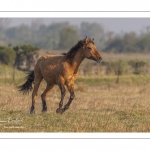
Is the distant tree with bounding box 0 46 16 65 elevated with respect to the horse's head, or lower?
elevated

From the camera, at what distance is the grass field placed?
1148 centimetres

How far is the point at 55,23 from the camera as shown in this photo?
452 feet

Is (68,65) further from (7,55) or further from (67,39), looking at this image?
(67,39)

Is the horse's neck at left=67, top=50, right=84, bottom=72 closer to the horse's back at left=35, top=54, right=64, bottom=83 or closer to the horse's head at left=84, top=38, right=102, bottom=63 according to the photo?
the horse's head at left=84, top=38, right=102, bottom=63

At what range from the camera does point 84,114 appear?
44.1 ft

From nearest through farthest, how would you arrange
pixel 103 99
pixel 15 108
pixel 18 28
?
pixel 15 108, pixel 103 99, pixel 18 28

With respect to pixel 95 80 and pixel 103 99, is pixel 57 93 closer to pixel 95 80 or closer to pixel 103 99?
pixel 103 99

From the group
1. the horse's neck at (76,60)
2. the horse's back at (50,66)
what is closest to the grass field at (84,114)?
the horse's back at (50,66)

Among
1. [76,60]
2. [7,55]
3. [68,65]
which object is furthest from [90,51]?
[7,55]

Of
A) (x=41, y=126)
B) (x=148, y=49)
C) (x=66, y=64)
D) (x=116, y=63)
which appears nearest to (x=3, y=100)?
(x=66, y=64)

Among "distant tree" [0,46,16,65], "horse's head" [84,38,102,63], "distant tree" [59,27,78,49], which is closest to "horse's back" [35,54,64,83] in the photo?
"horse's head" [84,38,102,63]

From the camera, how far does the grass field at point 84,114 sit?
452 inches

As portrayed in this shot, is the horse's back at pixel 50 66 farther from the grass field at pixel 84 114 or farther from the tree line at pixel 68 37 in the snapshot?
the tree line at pixel 68 37
